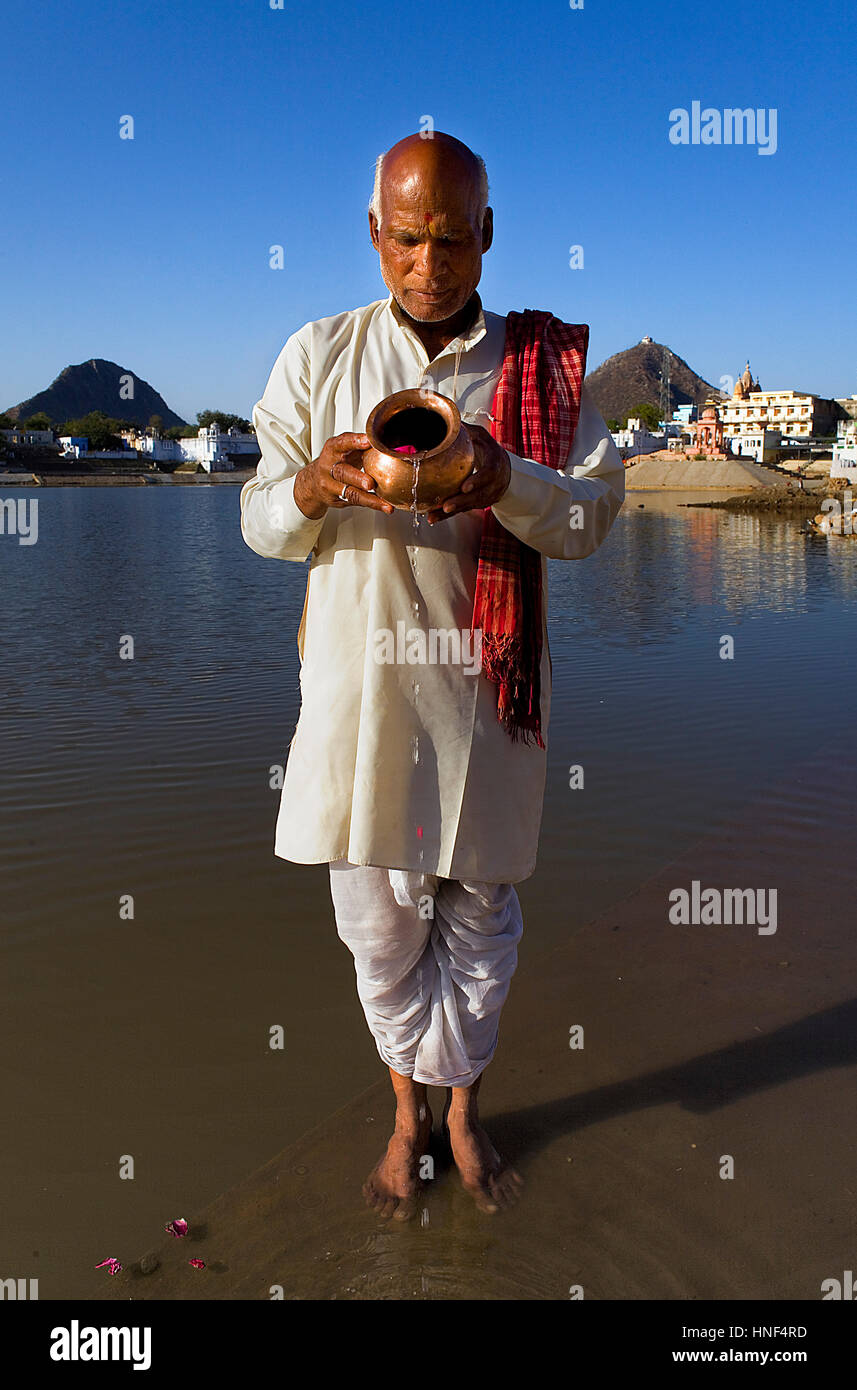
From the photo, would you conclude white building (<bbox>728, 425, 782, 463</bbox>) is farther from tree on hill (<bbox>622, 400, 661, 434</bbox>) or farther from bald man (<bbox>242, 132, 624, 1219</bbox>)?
bald man (<bbox>242, 132, 624, 1219</bbox>)

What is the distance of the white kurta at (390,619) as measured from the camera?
7.07 ft

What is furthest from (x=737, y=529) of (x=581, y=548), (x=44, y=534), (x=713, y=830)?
(x=581, y=548)

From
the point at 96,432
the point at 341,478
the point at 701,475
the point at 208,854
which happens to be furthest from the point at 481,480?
the point at 96,432

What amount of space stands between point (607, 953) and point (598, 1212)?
122cm

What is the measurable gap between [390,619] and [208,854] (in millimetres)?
2581

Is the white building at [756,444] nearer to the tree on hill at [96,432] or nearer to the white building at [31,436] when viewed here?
the tree on hill at [96,432]

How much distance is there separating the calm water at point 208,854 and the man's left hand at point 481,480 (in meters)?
1.74

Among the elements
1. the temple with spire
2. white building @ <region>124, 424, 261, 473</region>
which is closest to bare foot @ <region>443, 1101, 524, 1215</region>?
the temple with spire

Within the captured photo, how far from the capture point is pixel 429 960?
2375 mm

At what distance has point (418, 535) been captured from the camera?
7.05 ft

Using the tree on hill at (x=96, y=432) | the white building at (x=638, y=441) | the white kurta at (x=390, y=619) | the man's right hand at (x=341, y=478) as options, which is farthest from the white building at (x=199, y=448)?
the man's right hand at (x=341, y=478)

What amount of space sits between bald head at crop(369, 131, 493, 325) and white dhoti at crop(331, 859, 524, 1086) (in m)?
1.28

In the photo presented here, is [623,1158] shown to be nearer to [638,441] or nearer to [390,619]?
[390,619]

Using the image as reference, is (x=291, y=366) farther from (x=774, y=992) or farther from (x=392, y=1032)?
(x=774, y=992)
